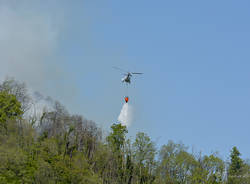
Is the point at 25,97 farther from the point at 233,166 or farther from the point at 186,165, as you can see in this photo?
the point at 233,166

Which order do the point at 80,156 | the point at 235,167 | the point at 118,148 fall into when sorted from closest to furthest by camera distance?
the point at 80,156 → the point at 118,148 → the point at 235,167

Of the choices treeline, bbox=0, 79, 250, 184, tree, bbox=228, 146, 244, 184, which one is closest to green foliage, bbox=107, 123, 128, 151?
treeline, bbox=0, 79, 250, 184

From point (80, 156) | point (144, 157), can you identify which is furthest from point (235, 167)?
point (80, 156)

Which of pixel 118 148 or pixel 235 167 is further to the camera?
pixel 235 167

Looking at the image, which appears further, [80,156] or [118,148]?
[118,148]

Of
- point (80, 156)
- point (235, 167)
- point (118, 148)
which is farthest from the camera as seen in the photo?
point (235, 167)

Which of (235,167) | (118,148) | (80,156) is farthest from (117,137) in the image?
(235,167)

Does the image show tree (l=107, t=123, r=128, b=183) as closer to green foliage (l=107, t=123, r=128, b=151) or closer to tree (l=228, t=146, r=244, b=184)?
green foliage (l=107, t=123, r=128, b=151)

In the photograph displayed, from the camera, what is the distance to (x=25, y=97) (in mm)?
87938

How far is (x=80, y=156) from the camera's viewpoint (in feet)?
224

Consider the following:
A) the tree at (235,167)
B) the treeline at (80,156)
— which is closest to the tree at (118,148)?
the treeline at (80,156)

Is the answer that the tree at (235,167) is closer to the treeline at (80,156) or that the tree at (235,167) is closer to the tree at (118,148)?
the treeline at (80,156)

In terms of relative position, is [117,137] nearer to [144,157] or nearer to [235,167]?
[144,157]

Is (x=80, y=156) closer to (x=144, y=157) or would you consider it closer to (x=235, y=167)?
(x=144, y=157)
